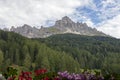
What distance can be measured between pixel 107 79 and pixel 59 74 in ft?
4.47

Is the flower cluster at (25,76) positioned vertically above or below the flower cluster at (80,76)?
below

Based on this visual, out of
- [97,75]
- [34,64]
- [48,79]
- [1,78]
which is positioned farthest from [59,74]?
[34,64]

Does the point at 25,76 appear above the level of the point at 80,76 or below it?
below

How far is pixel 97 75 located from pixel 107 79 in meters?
0.41

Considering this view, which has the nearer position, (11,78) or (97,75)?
(97,75)

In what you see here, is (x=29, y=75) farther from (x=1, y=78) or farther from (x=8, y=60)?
(x=8, y=60)

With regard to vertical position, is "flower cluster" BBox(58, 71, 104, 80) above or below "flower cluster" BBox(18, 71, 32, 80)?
above

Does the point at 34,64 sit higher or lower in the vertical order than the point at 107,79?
lower

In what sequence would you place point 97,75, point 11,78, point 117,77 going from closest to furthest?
point 117,77
point 97,75
point 11,78

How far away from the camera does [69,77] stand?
745cm

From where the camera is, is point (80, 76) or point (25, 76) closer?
point (80, 76)

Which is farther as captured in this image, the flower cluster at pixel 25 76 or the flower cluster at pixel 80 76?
the flower cluster at pixel 25 76

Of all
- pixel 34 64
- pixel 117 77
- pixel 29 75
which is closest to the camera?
pixel 117 77

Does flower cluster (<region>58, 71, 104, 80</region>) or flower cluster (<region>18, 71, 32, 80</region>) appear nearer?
flower cluster (<region>58, 71, 104, 80</region>)
